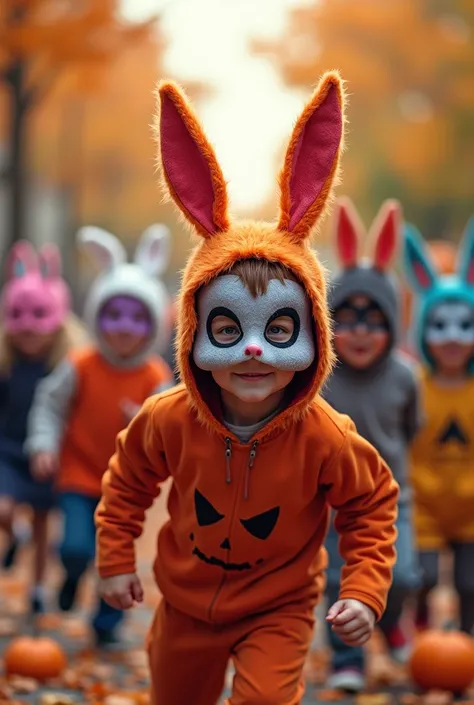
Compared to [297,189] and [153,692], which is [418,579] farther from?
[297,189]

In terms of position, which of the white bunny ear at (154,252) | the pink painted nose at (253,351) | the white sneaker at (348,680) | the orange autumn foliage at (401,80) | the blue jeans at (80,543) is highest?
the orange autumn foliage at (401,80)

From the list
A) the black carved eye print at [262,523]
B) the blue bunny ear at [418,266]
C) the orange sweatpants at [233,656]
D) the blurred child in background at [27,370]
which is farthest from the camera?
the blurred child in background at [27,370]

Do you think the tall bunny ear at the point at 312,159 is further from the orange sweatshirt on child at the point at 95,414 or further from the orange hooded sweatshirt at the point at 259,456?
the orange sweatshirt on child at the point at 95,414

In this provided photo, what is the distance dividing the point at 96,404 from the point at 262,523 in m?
2.74

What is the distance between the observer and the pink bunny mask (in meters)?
7.24

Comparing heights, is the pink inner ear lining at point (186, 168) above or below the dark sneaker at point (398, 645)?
above

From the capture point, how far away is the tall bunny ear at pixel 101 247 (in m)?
6.88

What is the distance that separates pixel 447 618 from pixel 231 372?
15.1 feet

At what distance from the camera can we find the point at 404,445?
607cm

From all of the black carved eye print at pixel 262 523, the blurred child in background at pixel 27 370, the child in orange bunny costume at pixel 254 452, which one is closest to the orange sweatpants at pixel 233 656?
the child in orange bunny costume at pixel 254 452

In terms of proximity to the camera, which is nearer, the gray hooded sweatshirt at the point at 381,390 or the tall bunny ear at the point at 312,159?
the tall bunny ear at the point at 312,159

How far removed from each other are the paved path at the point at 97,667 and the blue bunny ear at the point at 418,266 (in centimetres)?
193

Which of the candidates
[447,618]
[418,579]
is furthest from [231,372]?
[447,618]

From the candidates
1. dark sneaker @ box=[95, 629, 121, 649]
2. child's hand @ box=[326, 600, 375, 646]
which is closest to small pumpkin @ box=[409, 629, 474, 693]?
dark sneaker @ box=[95, 629, 121, 649]
